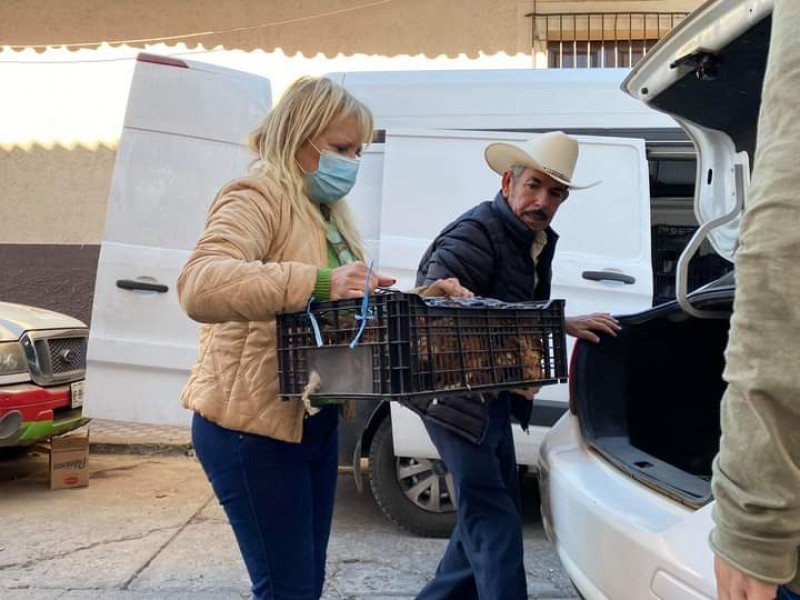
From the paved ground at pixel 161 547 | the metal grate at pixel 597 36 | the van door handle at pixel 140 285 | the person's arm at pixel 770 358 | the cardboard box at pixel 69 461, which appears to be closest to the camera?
the person's arm at pixel 770 358

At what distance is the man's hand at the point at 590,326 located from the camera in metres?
2.59

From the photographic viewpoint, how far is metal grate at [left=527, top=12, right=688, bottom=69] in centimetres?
746

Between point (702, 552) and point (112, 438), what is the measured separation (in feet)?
18.0

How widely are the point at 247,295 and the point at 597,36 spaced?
22.7ft

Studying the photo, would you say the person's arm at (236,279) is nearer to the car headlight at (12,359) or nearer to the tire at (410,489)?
the tire at (410,489)

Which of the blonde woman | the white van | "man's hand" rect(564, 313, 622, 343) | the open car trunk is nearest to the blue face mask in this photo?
the blonde woman

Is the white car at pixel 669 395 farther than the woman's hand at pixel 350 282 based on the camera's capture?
Yes

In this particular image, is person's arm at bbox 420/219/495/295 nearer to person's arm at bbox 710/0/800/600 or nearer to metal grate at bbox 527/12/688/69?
person's arm at bbox 710/0/800/600

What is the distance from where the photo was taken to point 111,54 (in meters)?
7.63

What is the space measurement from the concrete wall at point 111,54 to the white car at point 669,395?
5.28 m

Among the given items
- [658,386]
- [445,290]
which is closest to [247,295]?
[445,290]

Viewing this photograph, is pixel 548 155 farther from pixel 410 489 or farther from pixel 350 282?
pixel 410 489

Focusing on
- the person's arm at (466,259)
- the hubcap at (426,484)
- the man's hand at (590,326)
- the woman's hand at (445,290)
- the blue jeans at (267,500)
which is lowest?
the hubcap at (426,484)

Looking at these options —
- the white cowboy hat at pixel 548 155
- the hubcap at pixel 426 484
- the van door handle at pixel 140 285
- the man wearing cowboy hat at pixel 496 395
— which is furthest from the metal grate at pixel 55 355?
the white cowboy hat at pixel 548 155
